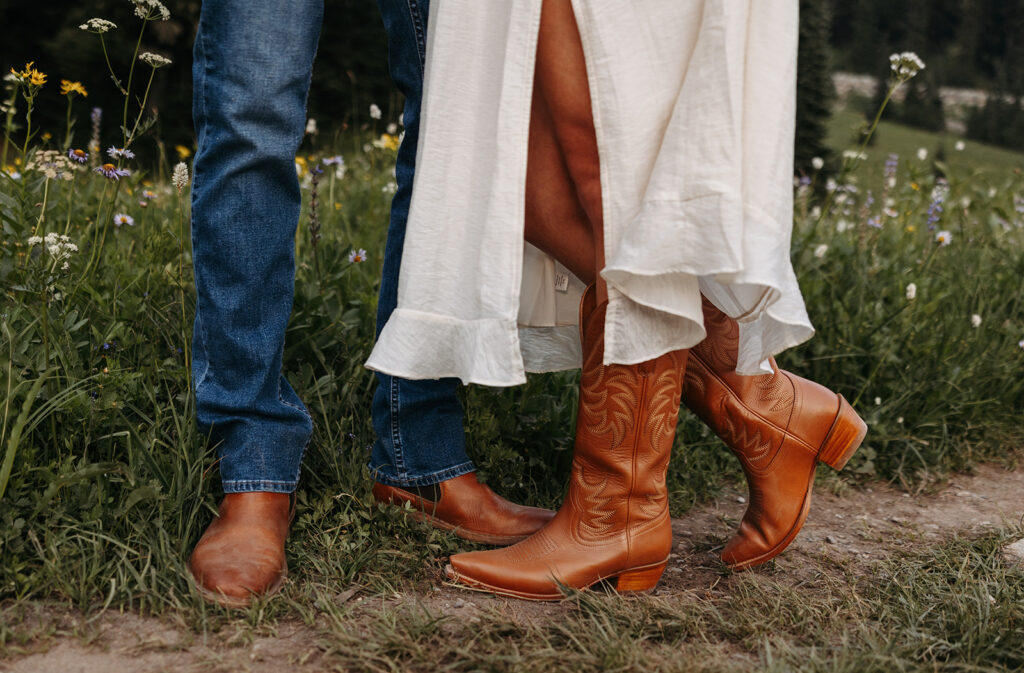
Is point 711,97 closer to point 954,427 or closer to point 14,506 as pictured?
point 14,506

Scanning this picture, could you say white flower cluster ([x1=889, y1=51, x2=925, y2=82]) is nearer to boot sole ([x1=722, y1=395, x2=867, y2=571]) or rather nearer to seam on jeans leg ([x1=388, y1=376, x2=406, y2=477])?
boot sole ([x1=722, y1=395, x2=867, y2=571])

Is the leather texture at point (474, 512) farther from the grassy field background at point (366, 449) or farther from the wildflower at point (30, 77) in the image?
the wildflower at point (30, 77)

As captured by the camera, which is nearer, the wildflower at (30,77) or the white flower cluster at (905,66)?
the wildflower at (30,77)

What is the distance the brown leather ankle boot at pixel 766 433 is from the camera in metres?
1.76

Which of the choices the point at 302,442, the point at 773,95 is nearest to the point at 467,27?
the point at 773,95

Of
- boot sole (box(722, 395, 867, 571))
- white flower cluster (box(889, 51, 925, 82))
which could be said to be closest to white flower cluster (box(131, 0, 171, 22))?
boot sole (box(722, 395, 867, 571))

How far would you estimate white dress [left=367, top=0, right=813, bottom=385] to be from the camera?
1.44 meters

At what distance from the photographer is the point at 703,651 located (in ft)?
4.69

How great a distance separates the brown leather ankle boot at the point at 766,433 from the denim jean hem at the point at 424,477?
52 centimetres

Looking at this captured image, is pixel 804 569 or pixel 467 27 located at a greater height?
pixel 467 27

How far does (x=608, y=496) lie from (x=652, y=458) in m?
0.11

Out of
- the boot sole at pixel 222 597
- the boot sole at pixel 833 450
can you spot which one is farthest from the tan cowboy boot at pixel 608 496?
the boot sole at pixel 222 597

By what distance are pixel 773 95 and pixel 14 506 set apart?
60.1 inches

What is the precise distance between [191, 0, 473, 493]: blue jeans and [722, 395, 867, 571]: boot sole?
37.5 inches
